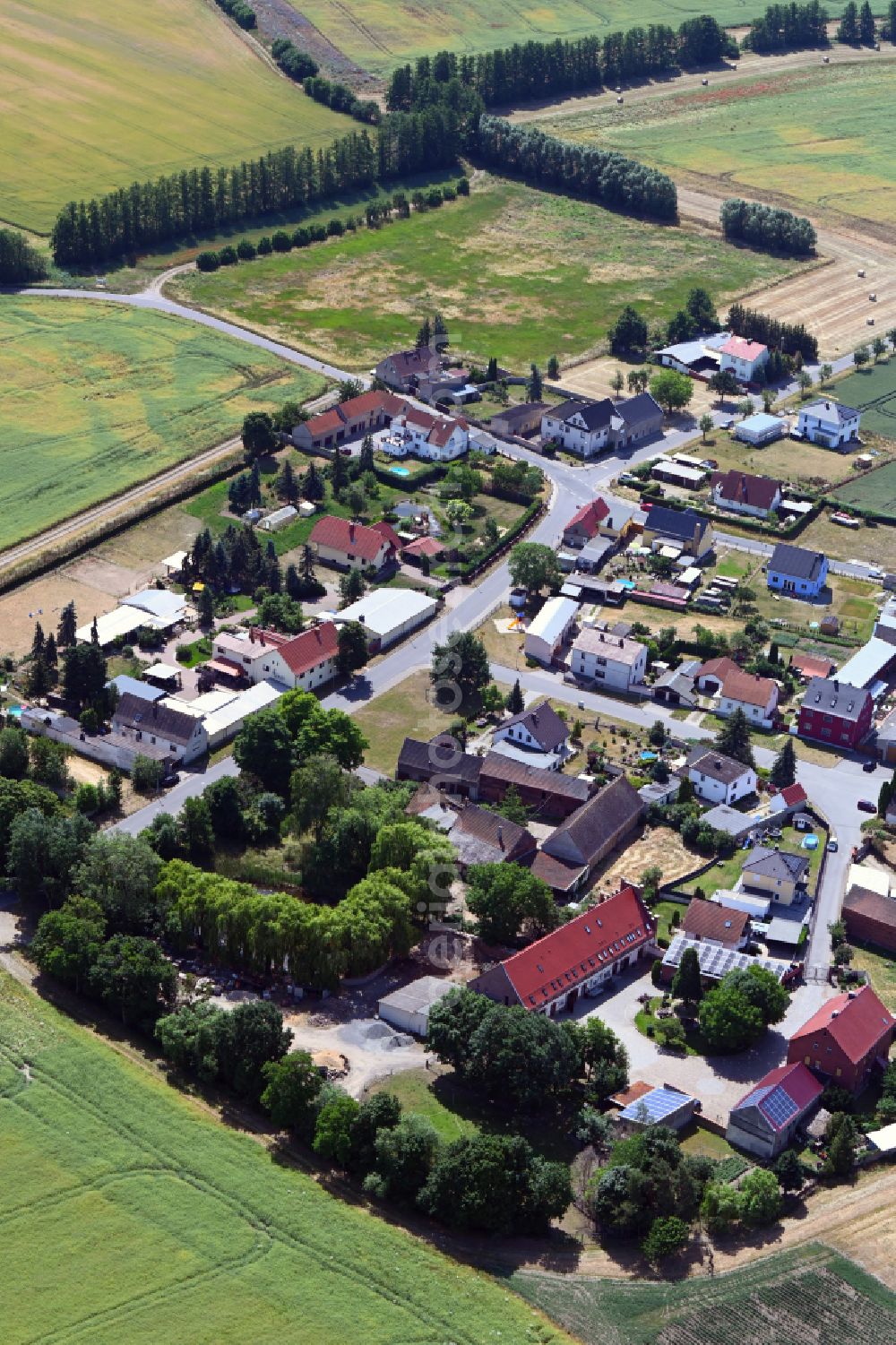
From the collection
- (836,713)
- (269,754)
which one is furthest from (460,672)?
(836,713)

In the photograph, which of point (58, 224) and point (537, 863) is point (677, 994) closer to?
point (537, 863)

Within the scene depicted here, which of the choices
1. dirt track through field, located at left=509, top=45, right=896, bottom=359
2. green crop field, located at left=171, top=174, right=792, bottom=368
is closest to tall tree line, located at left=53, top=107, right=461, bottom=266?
green crop field, located at left=171, top=174, right=792, bottom=368

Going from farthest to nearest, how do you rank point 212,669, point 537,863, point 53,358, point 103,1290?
point 53,358, point 212,669, point 537,863, point 103,1290

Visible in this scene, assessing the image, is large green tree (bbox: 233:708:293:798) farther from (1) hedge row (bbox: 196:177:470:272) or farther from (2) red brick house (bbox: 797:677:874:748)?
(1) hedge row (bbox: 196:177:470:272)

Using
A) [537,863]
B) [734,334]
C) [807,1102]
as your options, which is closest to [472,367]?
[734,334]

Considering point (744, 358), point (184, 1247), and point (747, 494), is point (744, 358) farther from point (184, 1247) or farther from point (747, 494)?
point (184, 1247)

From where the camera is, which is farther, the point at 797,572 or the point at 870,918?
the point at 797,572
